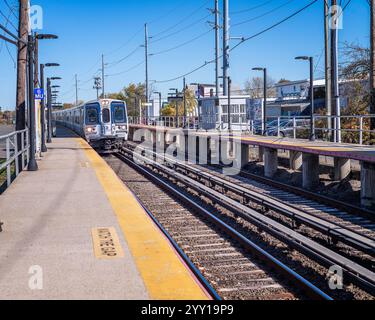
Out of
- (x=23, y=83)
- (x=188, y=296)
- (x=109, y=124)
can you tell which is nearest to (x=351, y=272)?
(x=188, y=296)

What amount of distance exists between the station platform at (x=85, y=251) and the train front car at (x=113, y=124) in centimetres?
1737

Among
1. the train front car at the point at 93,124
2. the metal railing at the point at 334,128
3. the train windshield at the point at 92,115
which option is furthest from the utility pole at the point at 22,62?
the metal railing at the point at 334,128

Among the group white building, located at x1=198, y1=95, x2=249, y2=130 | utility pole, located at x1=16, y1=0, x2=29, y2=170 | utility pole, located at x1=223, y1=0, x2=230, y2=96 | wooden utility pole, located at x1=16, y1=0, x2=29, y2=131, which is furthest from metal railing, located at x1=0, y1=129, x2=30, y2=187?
white building, located at x1=198, y1=95, x2=249, y2=130

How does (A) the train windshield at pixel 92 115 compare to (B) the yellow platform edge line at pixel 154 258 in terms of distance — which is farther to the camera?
(A) the train windshield at pixel 92 115

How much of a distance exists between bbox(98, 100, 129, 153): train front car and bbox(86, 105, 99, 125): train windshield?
363 mm

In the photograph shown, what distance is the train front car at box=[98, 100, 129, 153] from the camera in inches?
1188

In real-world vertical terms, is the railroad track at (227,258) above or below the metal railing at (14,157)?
below

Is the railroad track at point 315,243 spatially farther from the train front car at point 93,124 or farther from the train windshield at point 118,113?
the train windshield at point 118,113

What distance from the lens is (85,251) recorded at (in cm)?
707

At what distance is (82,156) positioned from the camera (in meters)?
23.6

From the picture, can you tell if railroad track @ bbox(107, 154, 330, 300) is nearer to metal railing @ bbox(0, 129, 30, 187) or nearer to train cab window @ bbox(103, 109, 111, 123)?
metal railing @ bbox(0, 129, 30, 187)

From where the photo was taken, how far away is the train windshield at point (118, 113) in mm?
30516
